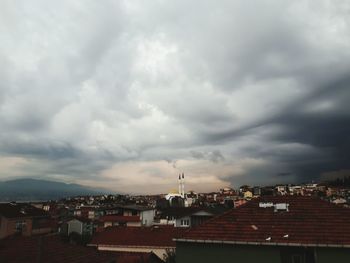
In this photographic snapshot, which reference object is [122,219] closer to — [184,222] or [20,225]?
[184,222]

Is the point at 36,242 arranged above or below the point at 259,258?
above

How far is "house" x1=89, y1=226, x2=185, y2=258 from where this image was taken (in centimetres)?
4612

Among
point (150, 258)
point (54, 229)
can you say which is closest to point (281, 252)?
point (150, 258)

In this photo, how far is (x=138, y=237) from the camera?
161ft

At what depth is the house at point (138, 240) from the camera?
Answer: 46125 mm

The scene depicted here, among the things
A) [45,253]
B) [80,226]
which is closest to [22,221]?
[80,226]

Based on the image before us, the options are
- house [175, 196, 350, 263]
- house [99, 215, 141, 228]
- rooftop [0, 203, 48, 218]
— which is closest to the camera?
house [175, 196, 350, 263]

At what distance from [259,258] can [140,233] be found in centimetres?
3229

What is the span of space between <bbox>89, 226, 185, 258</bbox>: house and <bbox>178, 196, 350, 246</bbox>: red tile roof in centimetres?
2297

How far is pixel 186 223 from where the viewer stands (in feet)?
222

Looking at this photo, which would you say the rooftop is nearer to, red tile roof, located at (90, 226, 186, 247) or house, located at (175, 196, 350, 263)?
red tile roof, located at (90, 226, 186, 247)

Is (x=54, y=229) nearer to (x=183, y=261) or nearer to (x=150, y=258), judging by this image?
(x=150, y=258)

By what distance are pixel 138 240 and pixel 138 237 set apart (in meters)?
0.98

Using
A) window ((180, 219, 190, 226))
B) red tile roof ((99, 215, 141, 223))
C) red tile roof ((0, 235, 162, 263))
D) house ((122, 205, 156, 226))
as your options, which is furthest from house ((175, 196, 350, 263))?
house ((122, 205, 156, 226))
